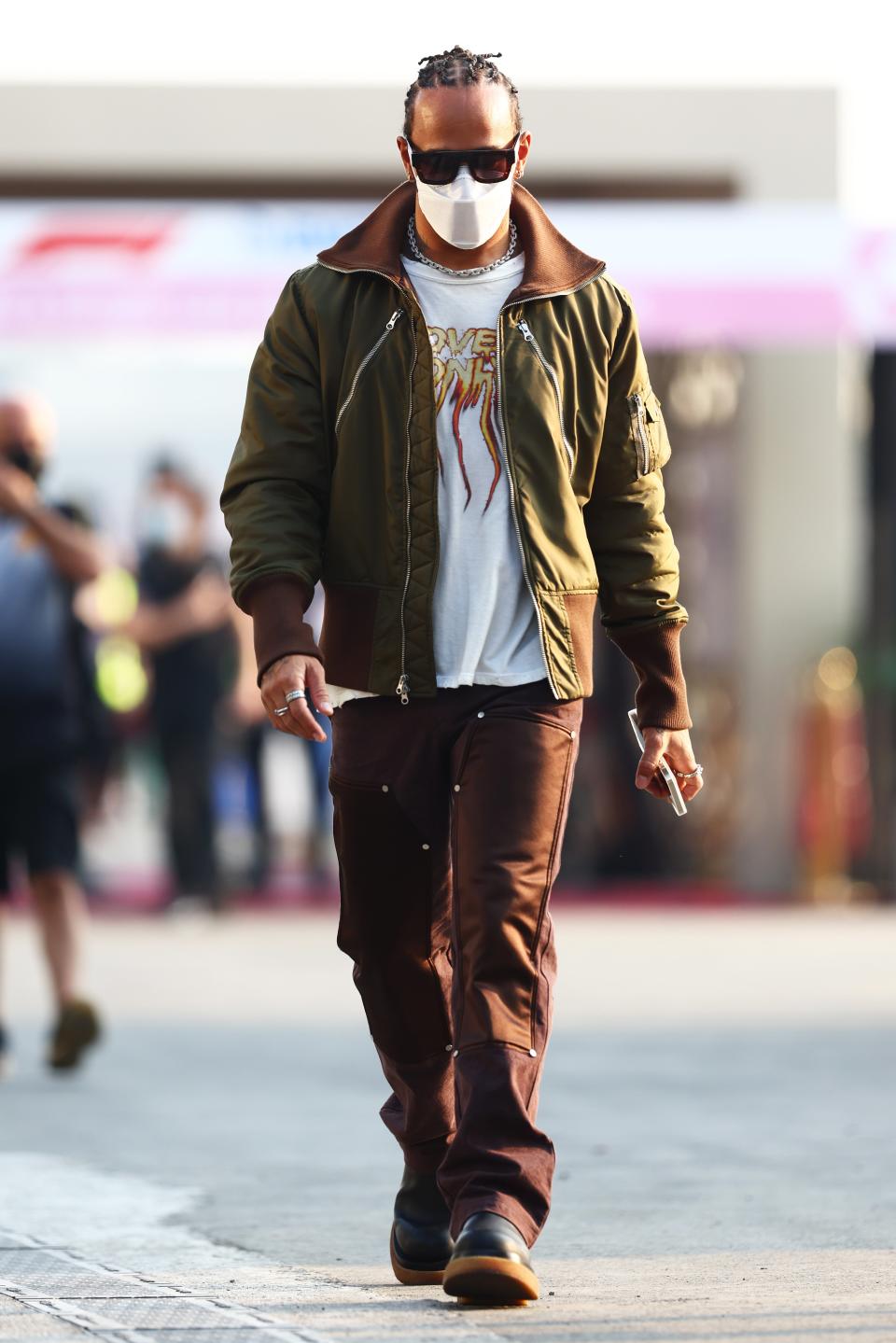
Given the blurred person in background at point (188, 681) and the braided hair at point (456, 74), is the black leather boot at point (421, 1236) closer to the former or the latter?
the braided hair at point (456, 74)

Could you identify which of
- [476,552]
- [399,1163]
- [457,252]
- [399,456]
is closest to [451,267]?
[457,252]

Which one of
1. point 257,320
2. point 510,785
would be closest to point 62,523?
point 510,785

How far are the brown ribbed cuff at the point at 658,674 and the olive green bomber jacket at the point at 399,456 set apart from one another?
0.08 metres

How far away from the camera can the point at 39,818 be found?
7566 mm

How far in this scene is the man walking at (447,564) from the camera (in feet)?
14.1

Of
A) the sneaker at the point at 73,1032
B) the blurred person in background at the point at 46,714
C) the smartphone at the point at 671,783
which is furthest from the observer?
the blurred person in background at the point at 46,714

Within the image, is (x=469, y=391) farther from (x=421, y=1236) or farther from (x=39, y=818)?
(x=39, y=818)

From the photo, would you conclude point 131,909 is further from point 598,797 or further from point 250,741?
point 598,797

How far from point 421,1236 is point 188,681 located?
28.2 feet

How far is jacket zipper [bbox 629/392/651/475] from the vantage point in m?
4.50

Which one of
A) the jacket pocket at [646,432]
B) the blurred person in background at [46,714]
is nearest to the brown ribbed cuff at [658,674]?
the jacket pocket at [646,432]

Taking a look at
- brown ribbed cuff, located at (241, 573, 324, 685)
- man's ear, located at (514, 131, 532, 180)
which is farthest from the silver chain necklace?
brown ribbed cuff, located at (241, 573, 324, 685)

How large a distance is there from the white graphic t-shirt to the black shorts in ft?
11.1

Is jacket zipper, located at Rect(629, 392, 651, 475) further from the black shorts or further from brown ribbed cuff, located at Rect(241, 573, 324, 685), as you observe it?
the black shorts
